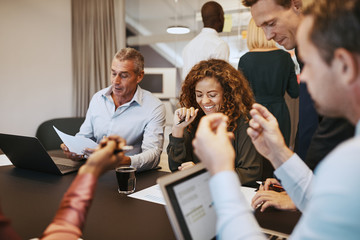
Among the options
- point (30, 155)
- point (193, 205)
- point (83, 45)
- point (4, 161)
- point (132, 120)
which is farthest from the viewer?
point (83, 45)

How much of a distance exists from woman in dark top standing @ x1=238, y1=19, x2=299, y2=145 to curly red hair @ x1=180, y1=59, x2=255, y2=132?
0.62 metres

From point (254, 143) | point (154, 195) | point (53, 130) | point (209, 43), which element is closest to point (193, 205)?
point (254, 143)

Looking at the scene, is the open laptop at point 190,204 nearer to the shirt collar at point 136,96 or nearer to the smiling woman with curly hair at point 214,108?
the smiling woman with curly hair at point 214,108

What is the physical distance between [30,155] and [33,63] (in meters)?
2.53

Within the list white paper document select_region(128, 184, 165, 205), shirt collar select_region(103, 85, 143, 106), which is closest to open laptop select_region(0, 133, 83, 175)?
white paper document select_region(128, 184, 165, 205)

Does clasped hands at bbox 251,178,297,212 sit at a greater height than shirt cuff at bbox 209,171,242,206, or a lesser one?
lesser

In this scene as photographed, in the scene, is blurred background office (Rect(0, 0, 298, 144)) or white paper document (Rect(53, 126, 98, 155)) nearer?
white paper document (Rect(53, 126, 98, 155))

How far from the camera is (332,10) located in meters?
0.54

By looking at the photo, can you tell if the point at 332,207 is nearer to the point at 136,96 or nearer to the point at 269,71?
the point at 136,96

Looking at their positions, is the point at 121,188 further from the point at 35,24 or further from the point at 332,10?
the point at 35,24

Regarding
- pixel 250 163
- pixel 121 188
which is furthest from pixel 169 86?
pixel 121 188

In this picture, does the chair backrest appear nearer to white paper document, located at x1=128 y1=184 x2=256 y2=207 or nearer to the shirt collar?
the shirt collar

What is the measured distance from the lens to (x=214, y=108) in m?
1.74

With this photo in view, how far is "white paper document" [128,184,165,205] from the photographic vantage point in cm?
111
